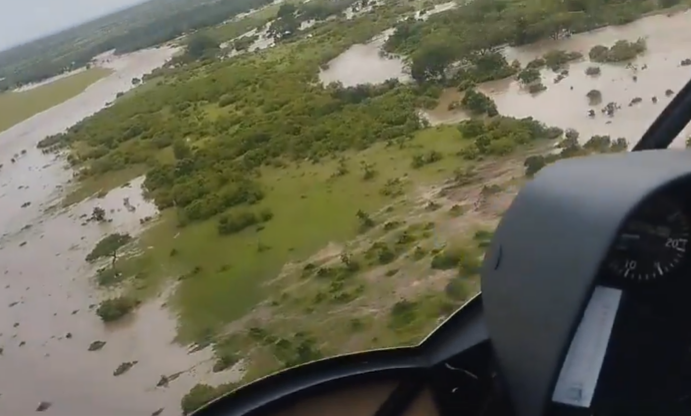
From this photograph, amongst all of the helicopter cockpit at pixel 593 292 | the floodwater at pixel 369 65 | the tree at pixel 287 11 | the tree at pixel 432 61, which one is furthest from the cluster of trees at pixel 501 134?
the tree at pixel 287 11

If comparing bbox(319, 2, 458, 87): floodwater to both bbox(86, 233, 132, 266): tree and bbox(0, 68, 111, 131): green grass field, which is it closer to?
bbox(86, 233, 132, 266): tree

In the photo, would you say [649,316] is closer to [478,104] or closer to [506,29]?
[478,104]

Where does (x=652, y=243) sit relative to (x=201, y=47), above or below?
above

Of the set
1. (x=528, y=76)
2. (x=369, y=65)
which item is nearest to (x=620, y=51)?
(x=528, y=76)

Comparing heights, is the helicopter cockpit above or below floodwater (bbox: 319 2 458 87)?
above

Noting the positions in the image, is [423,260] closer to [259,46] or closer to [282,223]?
[282,223]

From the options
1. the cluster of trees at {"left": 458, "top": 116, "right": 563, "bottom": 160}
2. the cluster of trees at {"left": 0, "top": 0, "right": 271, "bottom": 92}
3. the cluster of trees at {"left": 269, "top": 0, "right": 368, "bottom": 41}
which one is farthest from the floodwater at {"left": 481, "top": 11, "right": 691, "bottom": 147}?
the cluster of trees at {"left": 0, "top": 0, "right": 271, "bottom": 92}

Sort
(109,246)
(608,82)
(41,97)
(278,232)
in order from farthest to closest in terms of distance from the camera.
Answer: (41,97) → (608,82) → (109,246) → (278,232)
